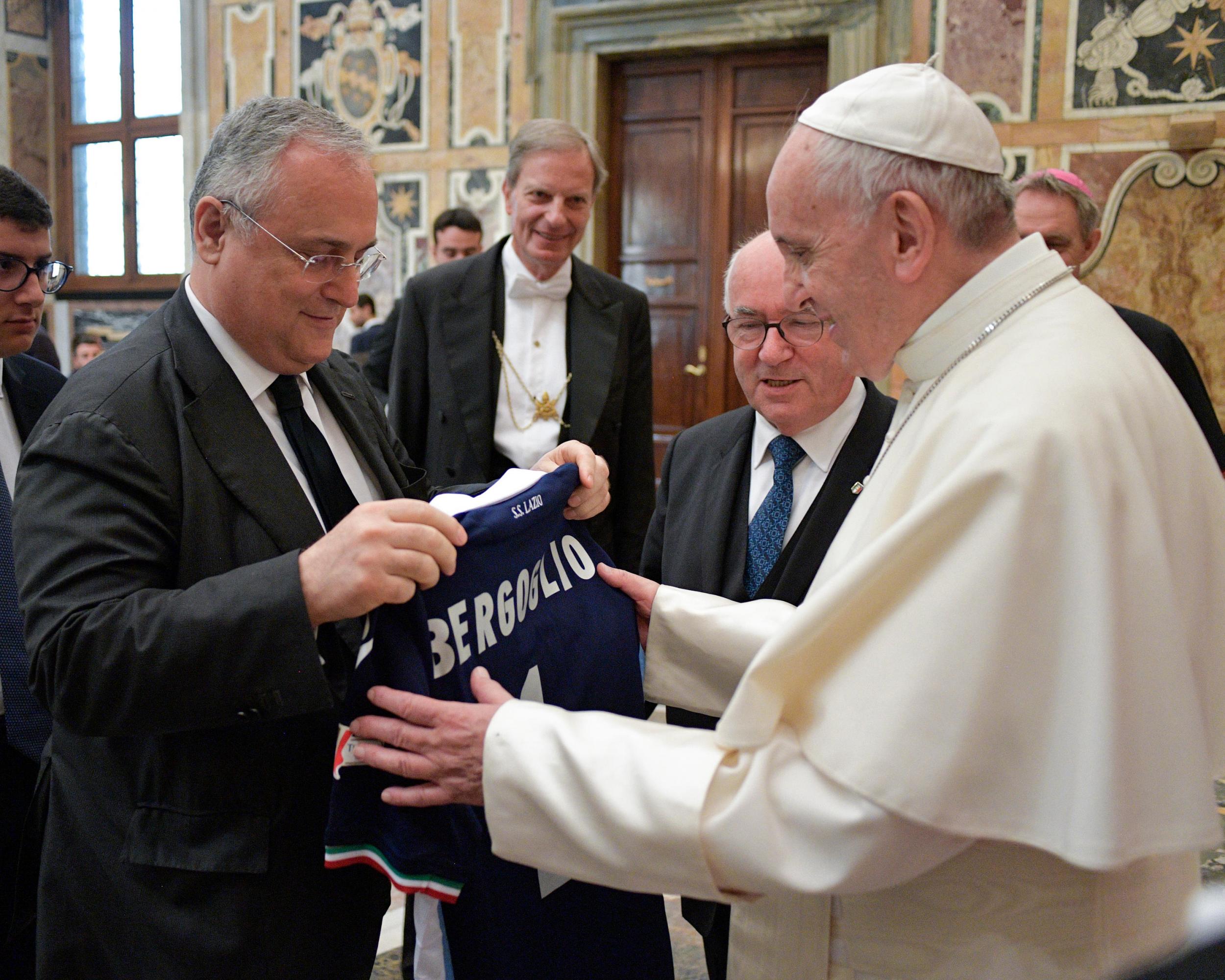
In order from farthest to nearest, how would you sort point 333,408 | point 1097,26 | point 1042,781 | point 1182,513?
point 1097,26 → point 333,408 → point 1182,513 → point 1042,781

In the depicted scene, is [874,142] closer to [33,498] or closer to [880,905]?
[880,905]

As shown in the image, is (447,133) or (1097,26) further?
(447,133)

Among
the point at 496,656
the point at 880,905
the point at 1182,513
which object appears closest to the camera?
the point at 1182,513

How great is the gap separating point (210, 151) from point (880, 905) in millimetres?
1408

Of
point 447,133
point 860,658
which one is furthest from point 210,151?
point 447,133

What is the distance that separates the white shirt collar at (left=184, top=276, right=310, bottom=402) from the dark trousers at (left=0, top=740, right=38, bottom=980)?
1014mm

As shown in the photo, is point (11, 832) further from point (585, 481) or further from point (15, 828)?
point (585, 481)

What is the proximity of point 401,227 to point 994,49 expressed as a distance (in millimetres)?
4037

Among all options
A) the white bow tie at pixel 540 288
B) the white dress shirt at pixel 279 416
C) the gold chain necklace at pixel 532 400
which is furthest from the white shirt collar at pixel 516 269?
the white dress shirt at pixel 279 416

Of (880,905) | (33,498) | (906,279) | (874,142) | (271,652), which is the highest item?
(874,142)

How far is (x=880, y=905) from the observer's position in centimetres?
137

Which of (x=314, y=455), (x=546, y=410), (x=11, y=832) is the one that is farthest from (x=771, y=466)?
(x=11, y=832)

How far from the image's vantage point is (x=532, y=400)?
3.48 metres

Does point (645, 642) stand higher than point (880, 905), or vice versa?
point (645, 642)
